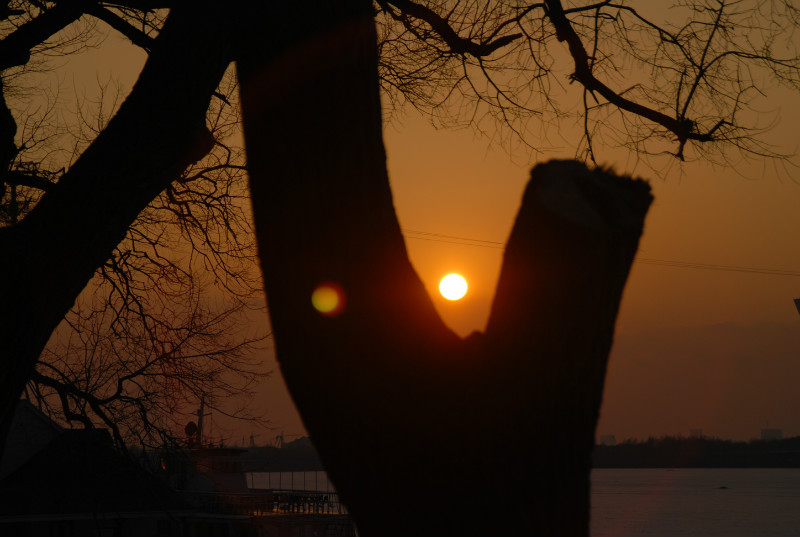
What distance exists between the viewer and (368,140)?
2328 mm

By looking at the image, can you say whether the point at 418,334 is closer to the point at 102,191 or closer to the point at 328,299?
the point at 328,299

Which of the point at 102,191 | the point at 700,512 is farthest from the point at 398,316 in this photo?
the point at 700,512

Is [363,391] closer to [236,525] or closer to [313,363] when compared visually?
[313,363]

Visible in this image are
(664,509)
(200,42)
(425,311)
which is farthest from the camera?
(664,509)

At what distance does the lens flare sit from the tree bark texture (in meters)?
1.44

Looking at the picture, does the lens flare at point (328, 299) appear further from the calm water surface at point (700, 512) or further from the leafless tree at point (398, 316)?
the calm water surface at point (700, 512)

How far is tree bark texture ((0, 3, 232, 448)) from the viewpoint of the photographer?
3.27 meters

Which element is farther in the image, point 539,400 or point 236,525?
point 236,525

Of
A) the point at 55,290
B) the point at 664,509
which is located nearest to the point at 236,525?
the point at 55,290

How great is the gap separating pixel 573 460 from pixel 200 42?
2.23 metres

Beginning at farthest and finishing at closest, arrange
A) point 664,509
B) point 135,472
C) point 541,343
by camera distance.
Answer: point 664,509 < point 135,472 < point 541,343

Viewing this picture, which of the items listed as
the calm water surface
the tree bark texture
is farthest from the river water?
the tree bark texture

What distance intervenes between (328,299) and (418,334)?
0.27 metres

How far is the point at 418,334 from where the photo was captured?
222 cm
